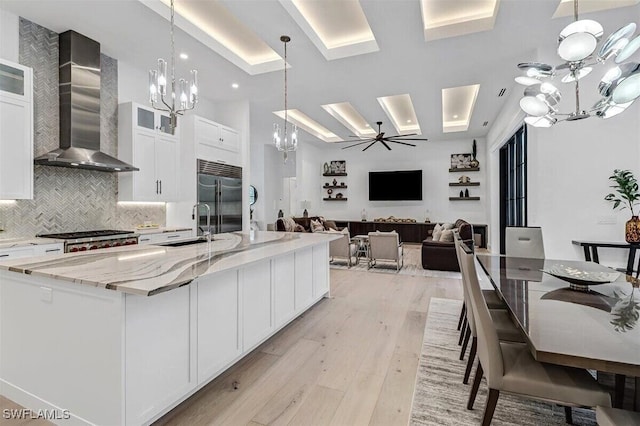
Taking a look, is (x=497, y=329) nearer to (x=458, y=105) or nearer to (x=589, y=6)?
(x=589, y=6)

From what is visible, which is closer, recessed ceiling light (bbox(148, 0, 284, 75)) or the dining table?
the dining table

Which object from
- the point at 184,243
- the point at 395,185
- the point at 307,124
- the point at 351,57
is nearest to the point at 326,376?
the point at 184,243

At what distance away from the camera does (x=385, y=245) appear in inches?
240

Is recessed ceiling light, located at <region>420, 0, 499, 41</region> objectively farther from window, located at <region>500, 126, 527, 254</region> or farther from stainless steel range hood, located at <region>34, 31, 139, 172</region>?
stainless steel range hood, located at <region>34, 31, 139, 172</region>

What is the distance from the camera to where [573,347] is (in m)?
1.28

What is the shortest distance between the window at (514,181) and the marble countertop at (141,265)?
4.55 metres

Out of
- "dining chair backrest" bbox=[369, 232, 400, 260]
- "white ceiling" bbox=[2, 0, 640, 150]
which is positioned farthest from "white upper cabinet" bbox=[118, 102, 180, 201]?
"dining chair backrest" bbox=[369, 232, 400, 260]

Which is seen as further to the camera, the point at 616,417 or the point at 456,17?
the point at 456,17

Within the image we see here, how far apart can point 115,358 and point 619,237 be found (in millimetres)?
5215

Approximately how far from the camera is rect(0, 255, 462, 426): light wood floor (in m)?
1.94

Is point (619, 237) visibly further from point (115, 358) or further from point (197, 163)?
point (197, 163)

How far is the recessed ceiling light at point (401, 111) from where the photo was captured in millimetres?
6520

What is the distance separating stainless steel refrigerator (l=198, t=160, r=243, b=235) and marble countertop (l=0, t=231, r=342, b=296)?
2483mm

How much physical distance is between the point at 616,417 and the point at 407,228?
9.05 metres
